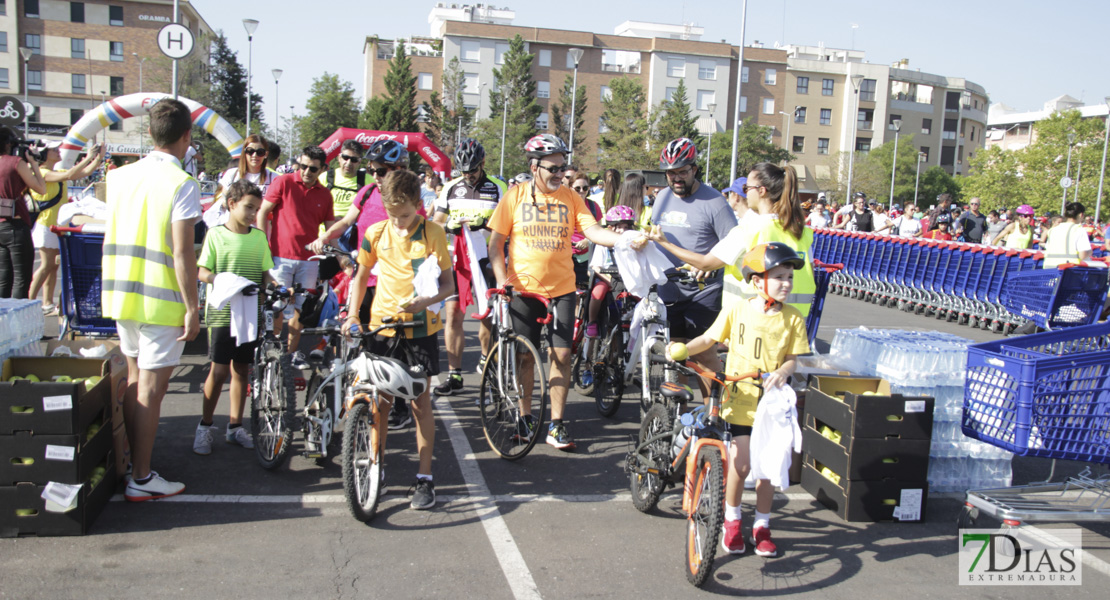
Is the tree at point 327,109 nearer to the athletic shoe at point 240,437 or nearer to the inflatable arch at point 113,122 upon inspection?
the inflatable arch at point 113,122

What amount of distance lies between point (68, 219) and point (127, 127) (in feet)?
246

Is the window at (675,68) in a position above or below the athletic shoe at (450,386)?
above

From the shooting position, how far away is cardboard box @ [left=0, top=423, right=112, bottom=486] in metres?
4.05

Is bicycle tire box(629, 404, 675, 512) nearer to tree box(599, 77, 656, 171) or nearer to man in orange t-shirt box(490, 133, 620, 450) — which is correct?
man in orange t-shirt box(490, 133, 620, 450)

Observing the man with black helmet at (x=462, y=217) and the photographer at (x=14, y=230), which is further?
the photographer at (x=14, y=230)

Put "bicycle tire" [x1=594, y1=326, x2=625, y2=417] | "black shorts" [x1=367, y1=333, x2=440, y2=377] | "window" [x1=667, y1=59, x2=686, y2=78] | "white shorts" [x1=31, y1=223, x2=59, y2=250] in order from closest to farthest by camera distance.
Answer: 1. "black shorts" [x1=367, y1=333, x2=440, y2=377]
2. "bicycle tire" [x1=594, y1=326, x2=625, y2=417]
3. "white shorts" [x1=31, y1=223, x2=59, y2=250]
4. "window" [x1=667, y1=59, x2=686, y2=78]

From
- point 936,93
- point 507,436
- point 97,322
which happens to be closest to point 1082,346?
point 507,436

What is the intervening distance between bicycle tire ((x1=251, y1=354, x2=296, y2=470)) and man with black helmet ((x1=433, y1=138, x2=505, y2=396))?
207 cm

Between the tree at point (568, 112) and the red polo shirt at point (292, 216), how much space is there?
7209 cm

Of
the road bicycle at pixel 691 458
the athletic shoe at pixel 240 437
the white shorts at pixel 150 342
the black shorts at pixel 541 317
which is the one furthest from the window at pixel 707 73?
the white shorts at pixel 150 342

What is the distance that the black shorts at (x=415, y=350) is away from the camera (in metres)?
4.77

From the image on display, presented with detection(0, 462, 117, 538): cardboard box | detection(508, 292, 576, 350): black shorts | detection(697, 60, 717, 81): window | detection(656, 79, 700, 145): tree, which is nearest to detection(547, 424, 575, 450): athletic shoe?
detection(508, 292, 576, 350): black shorts

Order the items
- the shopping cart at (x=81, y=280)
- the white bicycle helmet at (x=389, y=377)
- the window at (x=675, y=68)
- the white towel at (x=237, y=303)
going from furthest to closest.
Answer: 1. the window at (x=675, y=68)
2. the shopping cart at (x=81, y=280)
3. the white towel at (x=237, y=303)
4. the white bicycle helmet at (x=389, y=377)

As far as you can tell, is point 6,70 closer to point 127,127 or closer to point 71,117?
point 71,117
